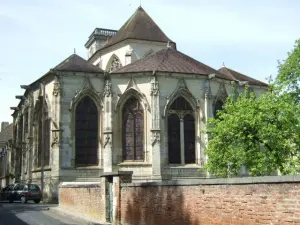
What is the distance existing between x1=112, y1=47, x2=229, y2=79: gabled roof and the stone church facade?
67mm

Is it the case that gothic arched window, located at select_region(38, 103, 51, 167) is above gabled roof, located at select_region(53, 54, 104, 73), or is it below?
below

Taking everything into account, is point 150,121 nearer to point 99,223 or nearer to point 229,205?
point 99,223

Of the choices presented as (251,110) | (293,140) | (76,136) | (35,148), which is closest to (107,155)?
(76,136)

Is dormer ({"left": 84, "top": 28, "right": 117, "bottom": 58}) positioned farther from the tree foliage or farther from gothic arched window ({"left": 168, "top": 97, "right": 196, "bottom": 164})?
the tree foliage

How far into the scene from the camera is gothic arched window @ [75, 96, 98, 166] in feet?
88.6

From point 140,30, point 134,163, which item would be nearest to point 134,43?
point 140,30

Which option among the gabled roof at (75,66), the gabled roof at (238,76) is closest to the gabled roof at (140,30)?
the gabled roof at (238,76)

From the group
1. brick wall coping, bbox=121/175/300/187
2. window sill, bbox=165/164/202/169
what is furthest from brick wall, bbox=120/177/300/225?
window sill, bbox=165/164/202/169

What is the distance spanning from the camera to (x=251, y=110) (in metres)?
21.9

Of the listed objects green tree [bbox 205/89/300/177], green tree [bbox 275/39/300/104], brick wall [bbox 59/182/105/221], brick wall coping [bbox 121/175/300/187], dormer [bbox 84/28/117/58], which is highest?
dormer [bbox 84/28/117/58]

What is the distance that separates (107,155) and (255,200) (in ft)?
61.2

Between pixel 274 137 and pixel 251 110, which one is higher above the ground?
pixel 251 110

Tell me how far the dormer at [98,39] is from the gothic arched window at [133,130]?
19217 mm

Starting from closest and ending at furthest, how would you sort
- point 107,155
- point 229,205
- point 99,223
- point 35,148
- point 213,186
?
point 229,205, point 213,186, point 99,223, point 107,155, point 35,148
